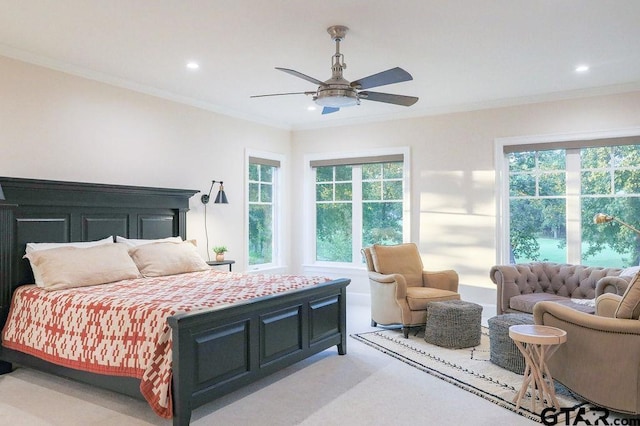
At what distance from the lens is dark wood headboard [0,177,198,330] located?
12.8 feet

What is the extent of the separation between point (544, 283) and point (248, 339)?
3.36m

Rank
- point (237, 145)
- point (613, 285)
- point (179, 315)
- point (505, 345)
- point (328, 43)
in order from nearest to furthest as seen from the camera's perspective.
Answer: point (179, 315)
point (505, 345)
point (328, 43)
point (613, 285)
point (237, 145)

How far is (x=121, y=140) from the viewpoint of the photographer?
5020 mm

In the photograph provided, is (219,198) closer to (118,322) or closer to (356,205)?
(356,205)

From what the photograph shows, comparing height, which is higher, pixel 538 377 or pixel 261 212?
pixel 261 212

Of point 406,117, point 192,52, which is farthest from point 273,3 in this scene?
point 406,117

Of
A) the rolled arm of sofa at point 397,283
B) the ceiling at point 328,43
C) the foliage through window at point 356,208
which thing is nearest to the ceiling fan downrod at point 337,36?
the ceiling at point 328,43

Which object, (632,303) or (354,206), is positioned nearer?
(632,303)

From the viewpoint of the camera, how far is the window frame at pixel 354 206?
6.54 meters

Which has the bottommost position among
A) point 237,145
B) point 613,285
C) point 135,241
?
point 613,285

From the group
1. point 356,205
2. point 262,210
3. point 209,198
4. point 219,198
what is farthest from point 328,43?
point 262,210

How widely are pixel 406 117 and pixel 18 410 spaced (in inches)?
211

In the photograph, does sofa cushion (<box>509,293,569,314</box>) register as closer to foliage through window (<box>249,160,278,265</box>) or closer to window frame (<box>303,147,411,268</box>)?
window frame (<box>303,147,411,268</box>)

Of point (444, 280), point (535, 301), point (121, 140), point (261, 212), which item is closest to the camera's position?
point (535, 301)
